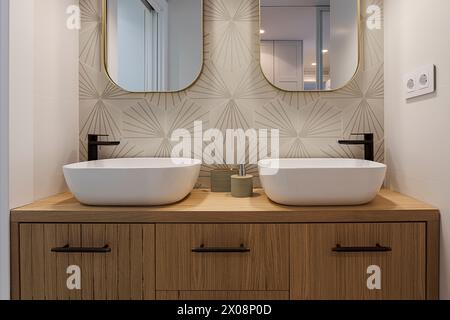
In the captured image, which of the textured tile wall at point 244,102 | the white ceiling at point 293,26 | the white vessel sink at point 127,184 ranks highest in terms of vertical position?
the white ceiling at point 293,26

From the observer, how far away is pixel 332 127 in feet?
5.04

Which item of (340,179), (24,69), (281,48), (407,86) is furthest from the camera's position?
(281,48)

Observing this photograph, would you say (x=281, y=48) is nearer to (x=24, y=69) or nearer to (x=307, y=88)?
(x=307, y=88)

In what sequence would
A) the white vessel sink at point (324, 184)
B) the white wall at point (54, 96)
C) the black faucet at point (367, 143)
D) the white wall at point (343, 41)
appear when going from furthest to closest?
the white wall at point (343, 41), the black faucet at point (367, 143), the white wall at point (54, 96), the white vessel sink at point (324, 184)

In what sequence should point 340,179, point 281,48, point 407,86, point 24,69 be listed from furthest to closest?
point 281,48, point 407,86, point 24,69, point 340,179

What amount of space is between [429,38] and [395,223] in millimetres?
688

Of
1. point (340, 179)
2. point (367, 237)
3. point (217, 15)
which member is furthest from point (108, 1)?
point (367, 237)

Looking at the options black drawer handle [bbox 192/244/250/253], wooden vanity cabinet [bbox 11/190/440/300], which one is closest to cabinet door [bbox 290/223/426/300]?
wooden vanity cabinet [bbox 11/190/440/300]

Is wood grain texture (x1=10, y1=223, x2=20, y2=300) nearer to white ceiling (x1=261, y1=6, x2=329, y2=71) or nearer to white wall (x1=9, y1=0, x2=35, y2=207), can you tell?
white wall (x1=9, y1=0, x2=35, y2=207)

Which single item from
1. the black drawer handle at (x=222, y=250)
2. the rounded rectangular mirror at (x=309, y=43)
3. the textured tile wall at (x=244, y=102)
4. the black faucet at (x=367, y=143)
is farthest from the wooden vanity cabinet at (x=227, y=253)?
the rounded rectangular mirror at (x=309, y=43)

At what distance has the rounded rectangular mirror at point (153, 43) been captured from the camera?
153 centimetres

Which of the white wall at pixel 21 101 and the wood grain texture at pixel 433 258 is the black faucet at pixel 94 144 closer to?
the white wall at pixel 21 101

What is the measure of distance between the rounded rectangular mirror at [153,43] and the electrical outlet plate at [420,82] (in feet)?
3.09

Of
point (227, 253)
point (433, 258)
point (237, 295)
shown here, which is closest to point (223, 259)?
point (227, 253)
